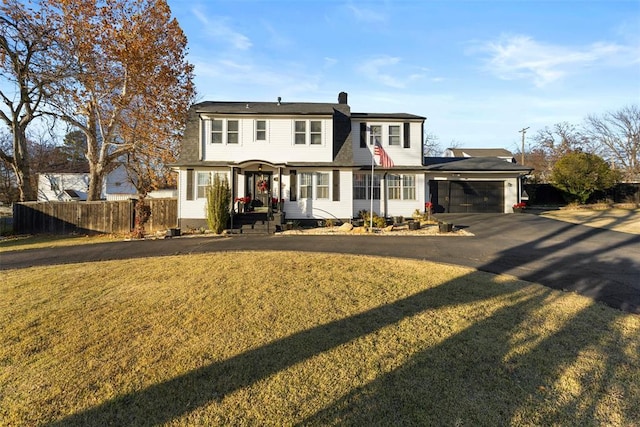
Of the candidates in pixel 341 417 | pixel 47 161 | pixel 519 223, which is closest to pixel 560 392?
pixel 341 417

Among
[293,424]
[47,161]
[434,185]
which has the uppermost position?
[47,161]

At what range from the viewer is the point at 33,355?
3.60 meters

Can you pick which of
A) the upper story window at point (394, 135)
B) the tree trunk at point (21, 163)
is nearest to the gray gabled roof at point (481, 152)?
the upper story window at point (394, 135)

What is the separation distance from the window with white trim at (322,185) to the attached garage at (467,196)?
300 inches

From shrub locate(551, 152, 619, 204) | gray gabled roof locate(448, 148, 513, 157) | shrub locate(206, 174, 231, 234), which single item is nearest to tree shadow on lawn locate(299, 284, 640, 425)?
shrub locate(206, 174, 231, 234)

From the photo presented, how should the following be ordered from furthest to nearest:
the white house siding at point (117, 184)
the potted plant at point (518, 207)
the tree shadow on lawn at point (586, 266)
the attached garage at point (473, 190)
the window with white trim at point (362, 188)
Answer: the white house siding at point (117, 184), the attached garage at point (473, 190), the potted plant at point (518, 207), the window with white trim at point (362, 188), the tree shadow on lawn at point (586, 266)

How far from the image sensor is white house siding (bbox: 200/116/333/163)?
16078mm

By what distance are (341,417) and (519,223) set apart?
1561 cm

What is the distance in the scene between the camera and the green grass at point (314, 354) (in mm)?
2713

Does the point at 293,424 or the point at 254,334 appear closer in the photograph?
the point at 293,424

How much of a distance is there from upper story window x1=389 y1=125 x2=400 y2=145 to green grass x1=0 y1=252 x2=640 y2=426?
12782 mm

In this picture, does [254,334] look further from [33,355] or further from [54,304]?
[54,304]

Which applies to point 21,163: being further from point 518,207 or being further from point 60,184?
point 518,207

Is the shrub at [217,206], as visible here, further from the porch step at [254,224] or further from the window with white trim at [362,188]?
the window with white trim at [362,188]
